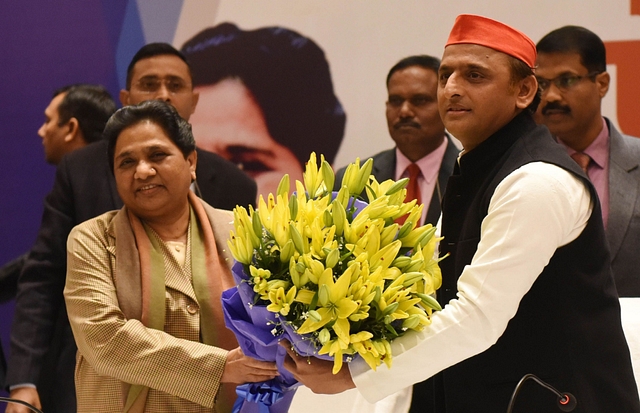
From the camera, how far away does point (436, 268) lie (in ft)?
6.48

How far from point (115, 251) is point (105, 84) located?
209 centimetres

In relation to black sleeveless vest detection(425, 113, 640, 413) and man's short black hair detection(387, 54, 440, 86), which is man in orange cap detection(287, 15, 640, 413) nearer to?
black sleeveless vest detection(425, 113, 640, 413)

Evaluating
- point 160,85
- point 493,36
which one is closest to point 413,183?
point 160,85

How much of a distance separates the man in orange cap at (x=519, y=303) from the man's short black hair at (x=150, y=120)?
2.90ft

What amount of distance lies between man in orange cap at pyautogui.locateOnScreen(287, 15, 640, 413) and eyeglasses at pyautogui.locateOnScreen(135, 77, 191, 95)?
5.73ft

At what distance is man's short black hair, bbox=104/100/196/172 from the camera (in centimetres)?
257

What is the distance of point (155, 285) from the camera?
2.37 metres

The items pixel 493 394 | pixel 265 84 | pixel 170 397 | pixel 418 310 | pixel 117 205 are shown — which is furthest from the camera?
pixel 265 84

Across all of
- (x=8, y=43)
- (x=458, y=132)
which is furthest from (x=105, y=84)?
(x=458, y=132)

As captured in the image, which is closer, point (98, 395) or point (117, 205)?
point (98, 395)

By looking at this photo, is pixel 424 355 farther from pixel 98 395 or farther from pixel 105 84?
pixel 105 84

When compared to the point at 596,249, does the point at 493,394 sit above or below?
below

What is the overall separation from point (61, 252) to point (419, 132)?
1.56 meters

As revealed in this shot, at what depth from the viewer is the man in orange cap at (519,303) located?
1.89 metres
